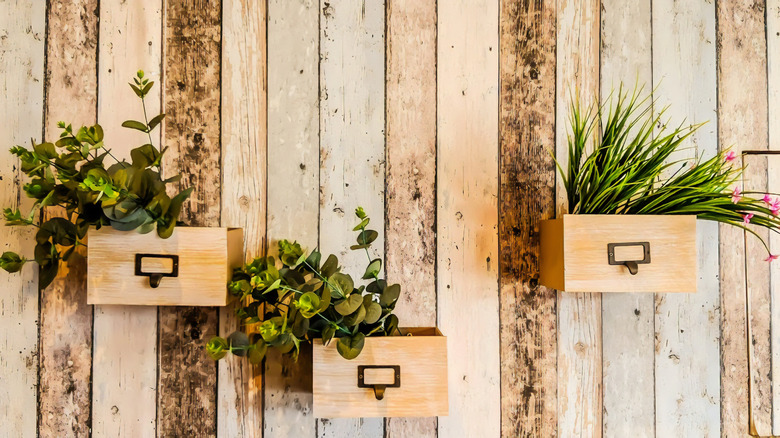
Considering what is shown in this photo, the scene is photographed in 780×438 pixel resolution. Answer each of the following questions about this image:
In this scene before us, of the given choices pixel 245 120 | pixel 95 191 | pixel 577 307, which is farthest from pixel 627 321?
pixel 95 191

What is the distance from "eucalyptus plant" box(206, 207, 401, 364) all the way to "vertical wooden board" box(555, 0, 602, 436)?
465 millimetres

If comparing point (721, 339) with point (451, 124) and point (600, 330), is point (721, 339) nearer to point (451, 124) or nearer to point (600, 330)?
point (600, 330)

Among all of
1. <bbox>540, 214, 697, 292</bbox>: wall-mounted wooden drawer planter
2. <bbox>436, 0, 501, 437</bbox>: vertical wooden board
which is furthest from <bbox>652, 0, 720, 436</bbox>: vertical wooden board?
<bbox>436, 0, 501, 437</bbox>: vertical wooden board

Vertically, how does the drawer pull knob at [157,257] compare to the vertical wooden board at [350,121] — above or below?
below

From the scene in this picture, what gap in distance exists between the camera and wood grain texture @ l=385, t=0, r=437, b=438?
117cm

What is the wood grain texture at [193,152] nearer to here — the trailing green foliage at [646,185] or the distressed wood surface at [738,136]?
the trailing green foliage at [646,185]

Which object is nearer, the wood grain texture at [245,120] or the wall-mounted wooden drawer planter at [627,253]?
the wall-mounted wooden drawer planter at [627,253]

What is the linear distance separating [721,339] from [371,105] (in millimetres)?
1043

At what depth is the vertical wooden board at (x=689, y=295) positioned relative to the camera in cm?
117

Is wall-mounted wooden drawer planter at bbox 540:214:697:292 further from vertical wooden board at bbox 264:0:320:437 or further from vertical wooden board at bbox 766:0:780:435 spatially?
vertical wooden board at bbox 264:0:320:437

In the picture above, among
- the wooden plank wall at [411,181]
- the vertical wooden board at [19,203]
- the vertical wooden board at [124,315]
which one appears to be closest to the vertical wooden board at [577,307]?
the wooden plank wall at [411,181]

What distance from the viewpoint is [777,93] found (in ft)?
3.92

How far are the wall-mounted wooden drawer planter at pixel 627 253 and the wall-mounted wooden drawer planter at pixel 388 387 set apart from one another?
322 millimetres

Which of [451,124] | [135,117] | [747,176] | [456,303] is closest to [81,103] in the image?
[135,117]
